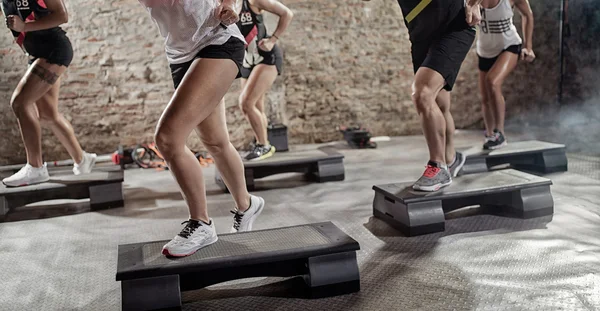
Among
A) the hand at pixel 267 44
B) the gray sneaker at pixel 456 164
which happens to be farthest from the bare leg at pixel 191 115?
the hand at pixel 267 44

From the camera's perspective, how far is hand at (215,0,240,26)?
2234mm

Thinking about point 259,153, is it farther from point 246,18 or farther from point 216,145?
point 216,145

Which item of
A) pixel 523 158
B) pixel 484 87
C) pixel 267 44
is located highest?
pixel 267 44

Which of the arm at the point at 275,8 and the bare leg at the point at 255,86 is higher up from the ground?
the arm at the point at 275,8

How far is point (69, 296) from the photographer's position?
93.7 inches

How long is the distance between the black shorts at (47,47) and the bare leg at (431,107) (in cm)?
264

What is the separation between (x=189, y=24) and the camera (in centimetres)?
224

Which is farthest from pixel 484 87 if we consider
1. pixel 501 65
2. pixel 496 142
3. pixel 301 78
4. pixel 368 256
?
pixel 301 78

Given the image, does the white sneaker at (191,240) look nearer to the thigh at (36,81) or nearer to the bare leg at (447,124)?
the bare leg at (447,124)

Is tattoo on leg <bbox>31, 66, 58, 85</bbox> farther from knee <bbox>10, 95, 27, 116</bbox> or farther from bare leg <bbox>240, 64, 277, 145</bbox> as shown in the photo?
bare leg <bbox>240, 64, 277, 145</bbox>

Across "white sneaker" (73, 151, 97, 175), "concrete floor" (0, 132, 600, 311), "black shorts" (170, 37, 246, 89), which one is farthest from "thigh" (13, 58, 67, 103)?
"black shorts" (170, 37, 246, 89)

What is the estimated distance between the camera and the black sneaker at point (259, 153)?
4852mm

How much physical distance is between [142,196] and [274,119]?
2966 mm

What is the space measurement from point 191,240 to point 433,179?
1561 mm
